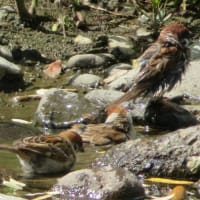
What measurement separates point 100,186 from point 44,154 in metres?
0.78

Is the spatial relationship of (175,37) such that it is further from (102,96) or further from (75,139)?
(75,139)

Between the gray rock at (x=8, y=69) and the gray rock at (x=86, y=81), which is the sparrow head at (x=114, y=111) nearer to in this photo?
the gray rock at (x=86, y=81)

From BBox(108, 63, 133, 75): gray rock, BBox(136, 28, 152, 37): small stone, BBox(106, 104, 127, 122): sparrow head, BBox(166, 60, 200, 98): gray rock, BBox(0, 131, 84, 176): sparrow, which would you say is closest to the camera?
BBox(0, 131, 84, 176): sparrow

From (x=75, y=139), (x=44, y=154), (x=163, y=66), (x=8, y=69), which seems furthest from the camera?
(x=8, y=69)

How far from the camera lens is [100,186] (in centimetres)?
531

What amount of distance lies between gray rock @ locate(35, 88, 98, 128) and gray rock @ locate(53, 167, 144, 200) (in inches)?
95.3

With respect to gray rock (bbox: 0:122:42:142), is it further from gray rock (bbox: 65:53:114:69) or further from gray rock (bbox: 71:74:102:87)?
gray rock (bbox: 65:53:114:69)

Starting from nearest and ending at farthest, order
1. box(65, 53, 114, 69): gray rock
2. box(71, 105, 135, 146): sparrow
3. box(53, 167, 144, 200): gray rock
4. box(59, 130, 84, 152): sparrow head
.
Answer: box(53, 167, 144, 200): gray rock → box(59, 130, 84, 152): sparrow head → box(71, 105, 135, 146): sparrow → box(65, 53, 114, 69): gray rock

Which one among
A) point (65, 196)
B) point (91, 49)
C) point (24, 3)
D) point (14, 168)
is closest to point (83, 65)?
point (91, 49)

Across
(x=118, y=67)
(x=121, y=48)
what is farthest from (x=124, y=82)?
(x=121, y=48)

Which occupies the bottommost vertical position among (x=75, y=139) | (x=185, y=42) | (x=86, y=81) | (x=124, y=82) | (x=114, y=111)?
(x=86, y=81)

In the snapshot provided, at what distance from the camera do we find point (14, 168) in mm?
6199

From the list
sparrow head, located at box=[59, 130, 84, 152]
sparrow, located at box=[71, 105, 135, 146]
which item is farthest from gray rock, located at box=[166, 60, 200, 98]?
sparrow head, located at box=[59, 130, 84, 152]

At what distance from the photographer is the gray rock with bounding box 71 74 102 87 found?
9.13 metres
